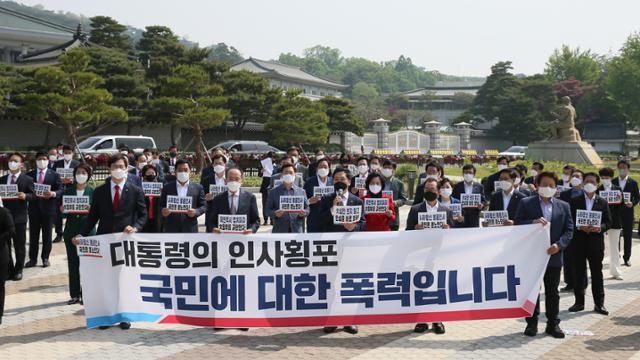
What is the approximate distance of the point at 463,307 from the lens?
25.5 ft

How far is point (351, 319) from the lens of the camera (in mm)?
7711

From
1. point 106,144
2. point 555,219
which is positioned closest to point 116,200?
point 555,219

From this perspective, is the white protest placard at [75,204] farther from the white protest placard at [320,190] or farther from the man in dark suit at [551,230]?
the man in dark suit at [551,230]

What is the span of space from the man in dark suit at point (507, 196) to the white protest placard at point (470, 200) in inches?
16.5

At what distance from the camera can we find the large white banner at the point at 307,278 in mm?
7707

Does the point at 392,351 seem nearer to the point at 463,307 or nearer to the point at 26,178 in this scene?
the point at 463,307

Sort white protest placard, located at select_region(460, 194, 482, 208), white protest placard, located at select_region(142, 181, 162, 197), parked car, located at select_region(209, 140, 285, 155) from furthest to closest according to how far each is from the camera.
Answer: parked car, located at select_region(209, 140, 285, 155), white protest placard, located at select_region(460, 194, 482, 208), white protest placard, located at select_region(142, 181, 162, 197)

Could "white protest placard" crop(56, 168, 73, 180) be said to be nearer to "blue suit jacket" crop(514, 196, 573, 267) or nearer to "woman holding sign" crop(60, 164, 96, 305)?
"woman holding sign" crop(60, 164, 96, 305)

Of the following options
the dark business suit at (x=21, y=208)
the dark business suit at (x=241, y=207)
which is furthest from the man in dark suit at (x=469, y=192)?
the dark business suit at (x=21, y=208)

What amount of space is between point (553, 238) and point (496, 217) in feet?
3.82

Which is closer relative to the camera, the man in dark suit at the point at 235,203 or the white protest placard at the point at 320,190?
the man in dark suit at the point at 235,203

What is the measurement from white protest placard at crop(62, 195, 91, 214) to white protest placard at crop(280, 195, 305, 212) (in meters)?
2.60

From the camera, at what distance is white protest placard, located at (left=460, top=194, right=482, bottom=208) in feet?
36.0

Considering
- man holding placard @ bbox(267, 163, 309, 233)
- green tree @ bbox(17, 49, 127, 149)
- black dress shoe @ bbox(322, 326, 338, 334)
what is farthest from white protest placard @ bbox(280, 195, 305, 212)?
green tree @ bbox(17, 49, 127, 149)
